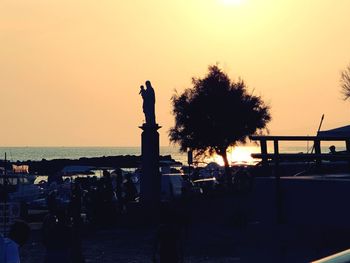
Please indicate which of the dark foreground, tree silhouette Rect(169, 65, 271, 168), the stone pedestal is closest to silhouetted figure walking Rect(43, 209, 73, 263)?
the dark foreground

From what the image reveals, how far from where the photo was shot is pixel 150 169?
108ft

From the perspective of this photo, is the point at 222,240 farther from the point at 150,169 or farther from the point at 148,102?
the point at 148,102

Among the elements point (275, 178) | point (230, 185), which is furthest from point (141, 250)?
point (230, 185)

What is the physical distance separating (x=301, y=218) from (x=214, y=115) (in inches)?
1641

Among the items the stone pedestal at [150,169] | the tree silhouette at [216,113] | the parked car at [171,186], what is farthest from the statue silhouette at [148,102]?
the tree silhouette at [216,113]

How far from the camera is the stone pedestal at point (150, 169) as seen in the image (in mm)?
32688

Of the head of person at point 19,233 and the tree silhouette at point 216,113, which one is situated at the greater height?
the tree silhouette at point 216,113

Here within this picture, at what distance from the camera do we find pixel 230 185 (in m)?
42.5

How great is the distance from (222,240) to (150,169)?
26.9ft

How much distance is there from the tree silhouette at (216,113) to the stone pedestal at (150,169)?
24036mm

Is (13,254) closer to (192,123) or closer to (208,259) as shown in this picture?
(208,259)

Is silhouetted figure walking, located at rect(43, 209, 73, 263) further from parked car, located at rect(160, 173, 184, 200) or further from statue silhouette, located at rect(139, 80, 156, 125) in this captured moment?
parked car, located at rect(160, 173, 184, 200)

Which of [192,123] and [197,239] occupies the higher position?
[192,123]

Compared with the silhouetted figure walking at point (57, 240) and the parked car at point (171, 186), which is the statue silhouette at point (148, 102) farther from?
the silhouetted figure walking at point (57, 240)
